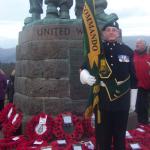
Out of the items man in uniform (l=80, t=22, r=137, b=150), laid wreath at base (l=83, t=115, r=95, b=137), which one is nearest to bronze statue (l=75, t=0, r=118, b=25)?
laid wreath at base (l=83, t=115, r=95, b=137)

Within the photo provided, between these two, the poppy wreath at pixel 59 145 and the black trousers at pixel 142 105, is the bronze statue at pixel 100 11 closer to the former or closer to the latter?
the black trousers at pixel 142 105

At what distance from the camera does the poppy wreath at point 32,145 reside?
18.1 feet

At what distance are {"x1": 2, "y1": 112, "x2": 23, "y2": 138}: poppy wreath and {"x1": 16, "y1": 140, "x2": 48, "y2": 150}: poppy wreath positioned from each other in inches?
22.1

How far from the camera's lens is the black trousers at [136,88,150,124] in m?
7.72

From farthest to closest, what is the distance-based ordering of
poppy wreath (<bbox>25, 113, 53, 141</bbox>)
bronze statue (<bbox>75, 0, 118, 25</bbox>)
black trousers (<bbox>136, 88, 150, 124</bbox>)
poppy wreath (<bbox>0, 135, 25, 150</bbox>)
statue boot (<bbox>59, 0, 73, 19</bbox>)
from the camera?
1. black trousers (<bbox>136, 88, 150, 124</bbox>)
2. statue boot (<bbox>59, 0, 73, 19</bbox>)
3. bronze statue (<bbox>75, 0, 118, 25</bbox>)
4. poppy wreath (<bbox>25, 113, 53, 141</bbox>)
5. poppy wreath (<bbox>0, 135, 25, 150</bbox>)

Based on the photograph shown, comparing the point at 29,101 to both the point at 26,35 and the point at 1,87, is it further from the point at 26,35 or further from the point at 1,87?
the point at 1,87

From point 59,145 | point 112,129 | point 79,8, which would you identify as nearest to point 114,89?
point 112,129

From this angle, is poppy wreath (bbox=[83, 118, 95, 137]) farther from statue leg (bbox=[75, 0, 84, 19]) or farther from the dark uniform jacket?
statue leg (bbox=[75, 0, 84, 19])

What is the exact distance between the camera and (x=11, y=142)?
19.6ft

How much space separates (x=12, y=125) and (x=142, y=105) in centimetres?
259

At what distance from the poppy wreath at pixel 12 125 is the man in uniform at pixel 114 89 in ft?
7.50

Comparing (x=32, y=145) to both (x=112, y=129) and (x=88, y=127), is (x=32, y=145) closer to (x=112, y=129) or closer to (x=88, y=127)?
(x=88, y=127)

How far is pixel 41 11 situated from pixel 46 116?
2.24 meters

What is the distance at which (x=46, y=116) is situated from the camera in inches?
239
